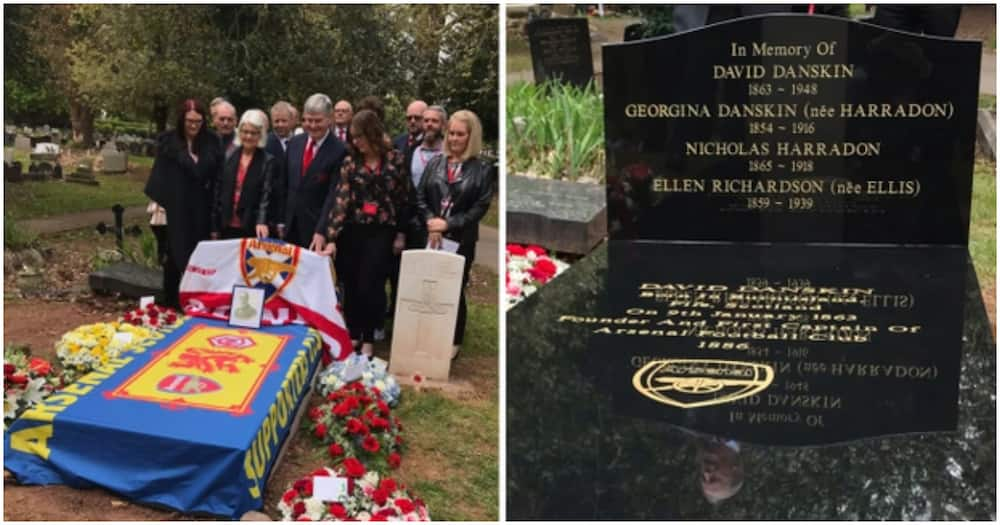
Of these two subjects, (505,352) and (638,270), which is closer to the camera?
(505,352)

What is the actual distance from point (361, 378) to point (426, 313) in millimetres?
505

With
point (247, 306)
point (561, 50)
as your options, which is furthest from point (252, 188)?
point (561, 50)

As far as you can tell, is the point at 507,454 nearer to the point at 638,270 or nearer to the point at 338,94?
the point at 638,270

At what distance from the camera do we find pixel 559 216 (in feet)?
16.7

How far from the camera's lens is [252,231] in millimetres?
5105

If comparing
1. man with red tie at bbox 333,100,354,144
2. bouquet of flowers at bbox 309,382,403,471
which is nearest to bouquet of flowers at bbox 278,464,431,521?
bouquet of flowers at bbox 309,382,403,471

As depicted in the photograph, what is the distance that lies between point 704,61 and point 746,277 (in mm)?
1164

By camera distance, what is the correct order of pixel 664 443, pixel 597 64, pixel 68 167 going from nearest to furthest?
1. pixel 664 443
2. pixel 68 167
3. pixel 597 64

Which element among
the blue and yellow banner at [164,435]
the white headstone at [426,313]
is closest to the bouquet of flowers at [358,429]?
the blue and yellow banner at [164,435]

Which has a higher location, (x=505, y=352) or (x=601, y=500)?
(x=505, y=352)

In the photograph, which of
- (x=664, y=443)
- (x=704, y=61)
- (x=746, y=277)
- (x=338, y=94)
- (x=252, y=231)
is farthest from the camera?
(x=338, y=94)

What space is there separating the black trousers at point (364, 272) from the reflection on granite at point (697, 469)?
182 centimetres

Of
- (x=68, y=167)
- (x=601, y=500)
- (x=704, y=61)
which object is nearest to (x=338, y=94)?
(x=68, y=167)

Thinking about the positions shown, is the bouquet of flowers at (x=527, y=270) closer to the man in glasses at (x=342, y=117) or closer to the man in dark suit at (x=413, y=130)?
the man in dark suit at (x=413, y=130)
